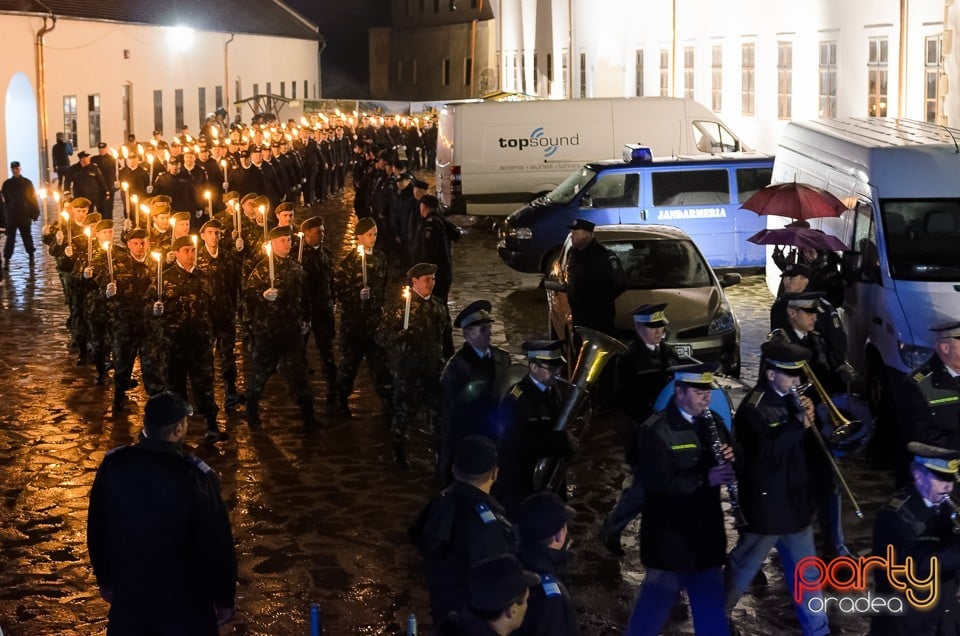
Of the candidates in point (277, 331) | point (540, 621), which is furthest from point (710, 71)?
point (540, 621)

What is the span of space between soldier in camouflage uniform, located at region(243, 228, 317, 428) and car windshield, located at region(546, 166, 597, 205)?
28.3 ft

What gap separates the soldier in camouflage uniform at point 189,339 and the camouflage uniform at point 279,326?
1.34 ft

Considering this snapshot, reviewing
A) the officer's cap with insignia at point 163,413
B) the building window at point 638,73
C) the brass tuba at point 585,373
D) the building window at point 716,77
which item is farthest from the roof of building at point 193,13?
the officer's cap with insignia at point 163,413

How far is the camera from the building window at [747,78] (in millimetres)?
32031

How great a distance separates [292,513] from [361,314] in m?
3.06

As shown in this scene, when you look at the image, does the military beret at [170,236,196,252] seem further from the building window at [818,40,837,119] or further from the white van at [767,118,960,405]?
the building window at [818,40,837,119]

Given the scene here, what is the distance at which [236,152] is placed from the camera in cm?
3089

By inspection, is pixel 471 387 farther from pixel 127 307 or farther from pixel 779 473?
pixel 127 307

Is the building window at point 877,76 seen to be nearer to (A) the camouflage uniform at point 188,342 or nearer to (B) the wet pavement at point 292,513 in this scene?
(B) the wet pavement at point 292,513

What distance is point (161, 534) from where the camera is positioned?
6.76 meters

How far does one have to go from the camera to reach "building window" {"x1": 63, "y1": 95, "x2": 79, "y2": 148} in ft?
134

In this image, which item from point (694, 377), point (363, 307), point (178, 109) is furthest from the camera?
point (178, 109)

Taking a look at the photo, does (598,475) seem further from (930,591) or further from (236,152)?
(236,152)

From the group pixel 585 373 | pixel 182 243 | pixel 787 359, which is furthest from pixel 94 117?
pixel 787 359
